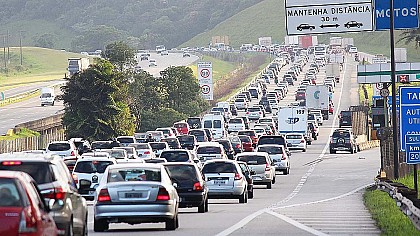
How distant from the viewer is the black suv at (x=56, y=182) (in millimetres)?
17205

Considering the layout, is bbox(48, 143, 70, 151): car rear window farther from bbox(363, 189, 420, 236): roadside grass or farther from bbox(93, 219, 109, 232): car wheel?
bbox(93, 219, 109, 232): car wheel

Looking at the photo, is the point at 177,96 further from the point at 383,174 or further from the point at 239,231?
the point at 239,231

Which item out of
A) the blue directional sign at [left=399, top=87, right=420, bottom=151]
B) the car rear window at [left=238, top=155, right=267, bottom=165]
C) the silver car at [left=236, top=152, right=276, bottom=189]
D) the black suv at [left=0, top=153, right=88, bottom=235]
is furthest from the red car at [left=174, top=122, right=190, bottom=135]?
the black suv at [left=0, top=153, right=88, bottom=235]

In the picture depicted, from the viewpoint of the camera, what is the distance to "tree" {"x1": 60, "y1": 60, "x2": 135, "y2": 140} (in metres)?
73.8

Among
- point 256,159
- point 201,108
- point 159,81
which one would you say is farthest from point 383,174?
point 201,108

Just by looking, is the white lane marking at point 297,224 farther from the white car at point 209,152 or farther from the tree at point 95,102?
the tree at point 95,102

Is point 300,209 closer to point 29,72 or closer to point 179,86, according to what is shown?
point 179,86

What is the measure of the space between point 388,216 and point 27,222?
1456cm

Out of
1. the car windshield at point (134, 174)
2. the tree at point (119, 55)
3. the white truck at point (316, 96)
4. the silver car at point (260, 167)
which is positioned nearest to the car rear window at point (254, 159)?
the silver car at point (260, 167)

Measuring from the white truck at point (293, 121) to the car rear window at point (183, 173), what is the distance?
174 feet

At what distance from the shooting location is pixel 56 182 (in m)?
17.7

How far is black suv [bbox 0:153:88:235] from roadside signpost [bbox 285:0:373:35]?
17.0 meters

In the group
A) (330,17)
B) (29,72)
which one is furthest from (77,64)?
(29,72)

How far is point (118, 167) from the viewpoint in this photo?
24328 mm
